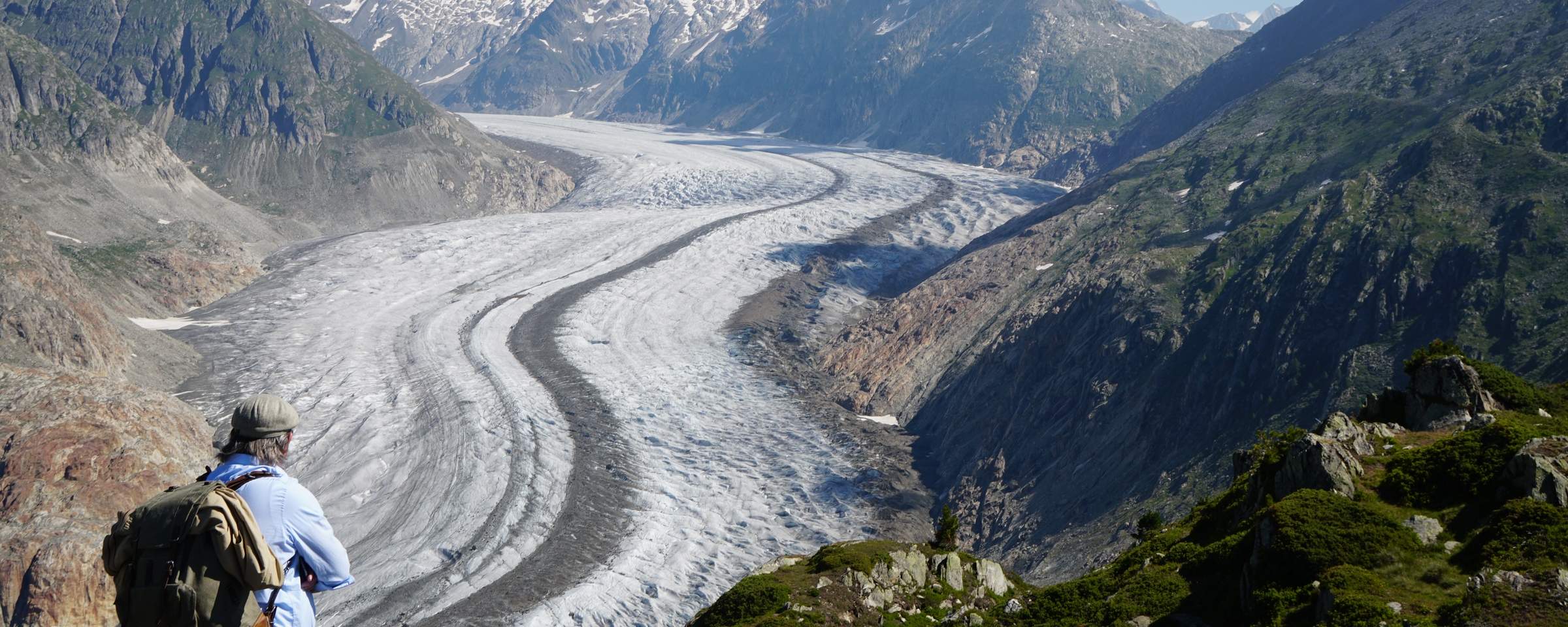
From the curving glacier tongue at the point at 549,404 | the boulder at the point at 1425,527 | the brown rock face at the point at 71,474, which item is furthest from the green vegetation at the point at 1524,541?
the brown rock face at the point at 71,474

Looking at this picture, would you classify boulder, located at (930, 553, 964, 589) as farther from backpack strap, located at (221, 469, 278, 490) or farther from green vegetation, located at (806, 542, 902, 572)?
backpack strap, located at (221, 469, 278, 490)

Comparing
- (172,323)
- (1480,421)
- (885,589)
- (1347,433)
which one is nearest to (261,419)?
(885,589)

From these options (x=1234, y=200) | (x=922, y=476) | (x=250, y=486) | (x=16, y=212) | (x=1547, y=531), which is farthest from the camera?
(x=1234, y=200)

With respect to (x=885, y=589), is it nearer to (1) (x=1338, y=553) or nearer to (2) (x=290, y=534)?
(1) (x=1338, y=553)

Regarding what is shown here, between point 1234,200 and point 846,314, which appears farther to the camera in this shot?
Answer: point 846,314

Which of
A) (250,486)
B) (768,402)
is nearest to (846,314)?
(768,402)

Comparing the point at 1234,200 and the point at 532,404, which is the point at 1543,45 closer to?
the point at 1234,200
